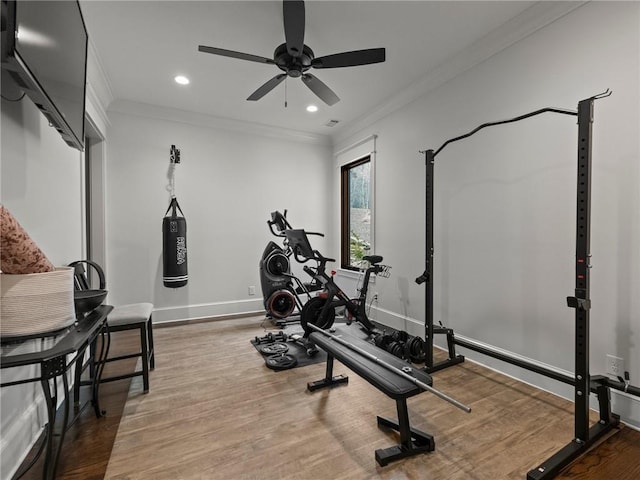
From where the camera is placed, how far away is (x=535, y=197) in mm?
2430

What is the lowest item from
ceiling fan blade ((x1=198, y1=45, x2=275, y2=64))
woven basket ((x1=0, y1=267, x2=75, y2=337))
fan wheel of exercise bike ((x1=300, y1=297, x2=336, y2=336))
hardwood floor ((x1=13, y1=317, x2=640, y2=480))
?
hardwood floor ((x1=13, y1=317, x2=640, y2=480))

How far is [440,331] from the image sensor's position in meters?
2.73

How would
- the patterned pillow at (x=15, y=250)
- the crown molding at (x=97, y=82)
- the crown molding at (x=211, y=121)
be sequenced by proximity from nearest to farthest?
the patterned pillow at (x=15, y=250) < the crown molding at (x=97, y=82) < the crown molding at (x=211, y=121)

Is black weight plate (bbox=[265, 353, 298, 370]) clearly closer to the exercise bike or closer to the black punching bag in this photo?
the exercise bike

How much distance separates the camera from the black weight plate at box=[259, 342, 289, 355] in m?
3.13

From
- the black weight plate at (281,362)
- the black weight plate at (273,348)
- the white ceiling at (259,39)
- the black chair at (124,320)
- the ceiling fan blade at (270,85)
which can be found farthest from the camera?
the black weight plate at (273,348)

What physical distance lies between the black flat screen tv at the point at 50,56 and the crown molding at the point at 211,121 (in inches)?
90.0

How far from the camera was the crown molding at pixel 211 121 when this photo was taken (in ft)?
13.2

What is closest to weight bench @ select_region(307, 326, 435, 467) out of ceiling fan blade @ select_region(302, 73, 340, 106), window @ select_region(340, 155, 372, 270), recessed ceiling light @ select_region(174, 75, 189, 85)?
ceiling fan blade @ select_region(302, 73, 340, 106)

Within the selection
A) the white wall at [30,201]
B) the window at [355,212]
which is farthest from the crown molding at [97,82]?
the window at [355,212]

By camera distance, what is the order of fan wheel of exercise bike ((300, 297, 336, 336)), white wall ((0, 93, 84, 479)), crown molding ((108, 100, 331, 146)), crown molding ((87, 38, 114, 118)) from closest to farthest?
1. white wall ((0, 93, 84, 479))
2. crown molding ((87, 38, 114, 118))
3. fan wheel of exercise bike ((300, 297, 336, 336))
4. crown molding ((108, 100, 331, 146))

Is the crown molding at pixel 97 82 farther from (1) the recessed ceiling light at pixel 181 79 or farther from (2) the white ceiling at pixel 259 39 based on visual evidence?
(1) the recessed ceiling light at pixel 181 79

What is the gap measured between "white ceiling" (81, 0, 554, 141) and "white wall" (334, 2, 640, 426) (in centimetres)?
43

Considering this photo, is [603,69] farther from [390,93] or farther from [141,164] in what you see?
[141,164]
